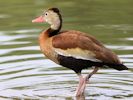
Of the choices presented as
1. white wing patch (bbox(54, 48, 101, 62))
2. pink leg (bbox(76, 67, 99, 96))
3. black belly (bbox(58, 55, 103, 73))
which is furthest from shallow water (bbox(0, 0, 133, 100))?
white wing patch (bbox(54, 48, 101, 62))

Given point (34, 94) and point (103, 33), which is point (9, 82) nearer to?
point (34, 94)

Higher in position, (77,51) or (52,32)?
(52,32)

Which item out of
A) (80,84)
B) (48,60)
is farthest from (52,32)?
(48,60)

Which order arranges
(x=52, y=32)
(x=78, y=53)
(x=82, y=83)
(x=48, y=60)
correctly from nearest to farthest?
(x=78, y=53) → (x=52, y=32) → (x=82, y=83) → (x=48, y=60)

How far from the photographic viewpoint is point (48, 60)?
15102mm

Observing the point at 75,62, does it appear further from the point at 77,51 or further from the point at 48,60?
the point at 48,60

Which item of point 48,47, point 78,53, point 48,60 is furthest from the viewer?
point 48,60

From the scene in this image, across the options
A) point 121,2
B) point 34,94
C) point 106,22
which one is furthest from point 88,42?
point 121,2

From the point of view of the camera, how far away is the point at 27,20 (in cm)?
1945

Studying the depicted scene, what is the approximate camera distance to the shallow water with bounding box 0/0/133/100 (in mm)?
12656

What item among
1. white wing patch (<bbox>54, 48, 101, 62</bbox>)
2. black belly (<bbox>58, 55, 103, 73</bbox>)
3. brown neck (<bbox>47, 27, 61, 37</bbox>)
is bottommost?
black belly (<bbox>58, 55, 103, 73</bbox>)

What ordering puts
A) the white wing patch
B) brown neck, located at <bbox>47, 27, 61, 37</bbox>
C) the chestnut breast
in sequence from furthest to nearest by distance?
brown neck, located at <bbox>47, 27, 61, 37</bbox>, the chestnut breast, the white wing patch

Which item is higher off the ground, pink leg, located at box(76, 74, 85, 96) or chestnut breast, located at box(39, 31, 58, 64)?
chestnut breast, located at box(39, 31, 58, 64)

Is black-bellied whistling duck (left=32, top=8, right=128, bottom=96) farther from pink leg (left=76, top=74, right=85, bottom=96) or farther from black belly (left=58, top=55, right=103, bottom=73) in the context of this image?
pink leg (left=76, top=74, right=85, bottom=96)
